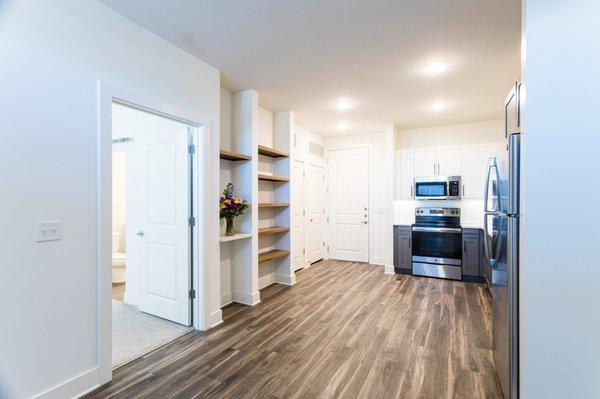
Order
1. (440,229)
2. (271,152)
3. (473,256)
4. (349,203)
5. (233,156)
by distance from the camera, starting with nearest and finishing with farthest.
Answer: (233,156)
(271,152)
(473,256)
(440,229)
(349,203)

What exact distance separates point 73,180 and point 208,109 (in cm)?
151

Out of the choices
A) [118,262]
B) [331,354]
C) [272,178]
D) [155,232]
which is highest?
[272,178]

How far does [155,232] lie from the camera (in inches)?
130

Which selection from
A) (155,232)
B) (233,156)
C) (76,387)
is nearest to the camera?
(76,387)

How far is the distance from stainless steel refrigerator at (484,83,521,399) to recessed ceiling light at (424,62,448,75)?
1.25m

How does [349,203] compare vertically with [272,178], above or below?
below

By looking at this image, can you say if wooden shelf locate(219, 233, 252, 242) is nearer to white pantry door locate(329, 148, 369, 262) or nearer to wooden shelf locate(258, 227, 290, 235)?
wooden shelf locate(258, 227, 290, 235)

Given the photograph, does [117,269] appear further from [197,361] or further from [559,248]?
[559,248]

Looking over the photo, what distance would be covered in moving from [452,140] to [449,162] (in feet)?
1.92

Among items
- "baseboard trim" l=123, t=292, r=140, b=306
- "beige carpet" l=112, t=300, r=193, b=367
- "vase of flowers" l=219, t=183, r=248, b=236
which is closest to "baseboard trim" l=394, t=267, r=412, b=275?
"vase of flowers" l=219, t=183, r=248, b=236

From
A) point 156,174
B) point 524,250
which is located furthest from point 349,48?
point 156,174

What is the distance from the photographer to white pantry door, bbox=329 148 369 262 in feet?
20.2

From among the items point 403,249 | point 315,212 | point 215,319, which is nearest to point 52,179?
point 215,319

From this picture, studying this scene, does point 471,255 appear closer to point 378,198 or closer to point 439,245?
point 439,245
